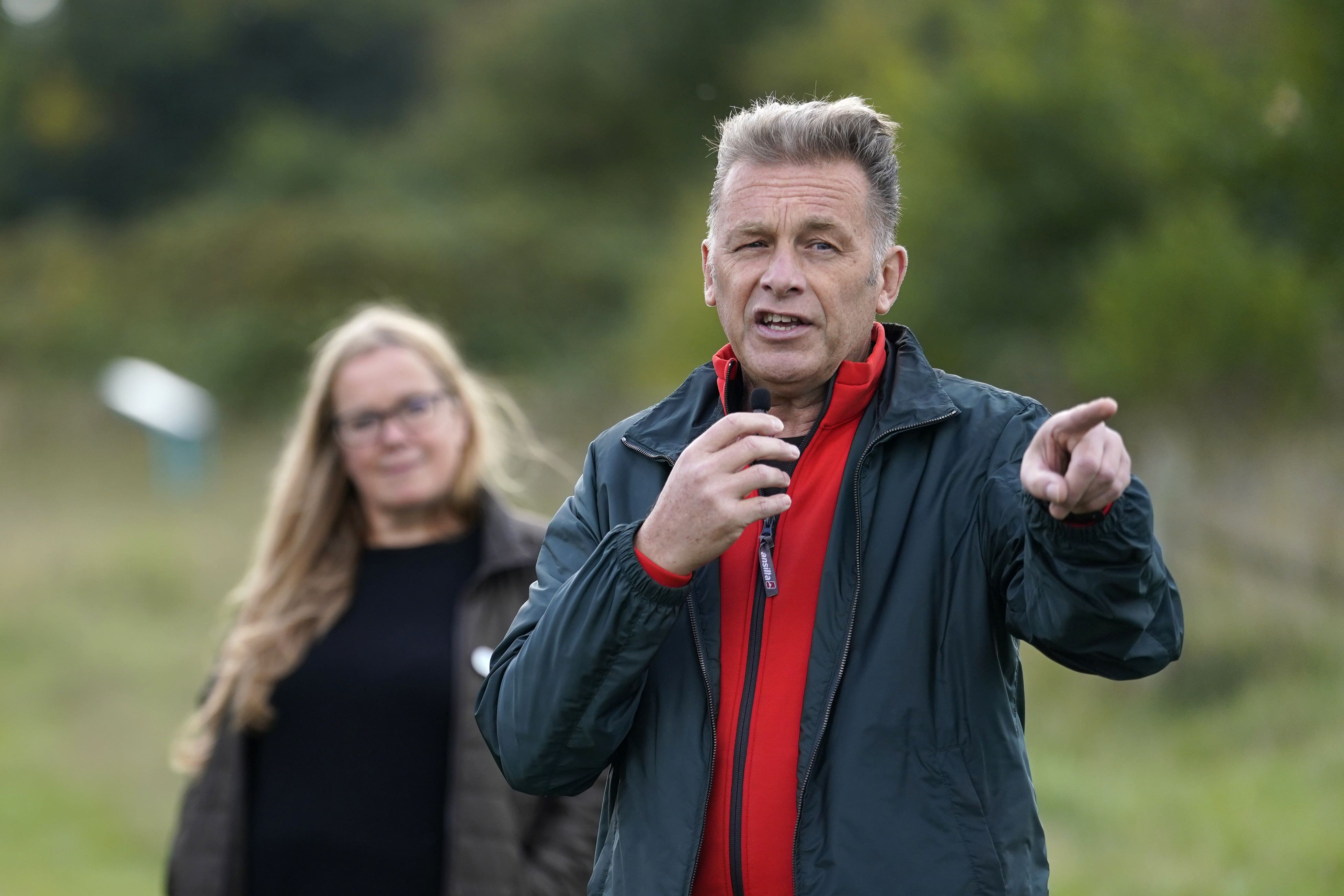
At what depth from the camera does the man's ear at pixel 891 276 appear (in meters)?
2.20

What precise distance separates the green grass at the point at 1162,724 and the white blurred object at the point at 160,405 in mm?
6564

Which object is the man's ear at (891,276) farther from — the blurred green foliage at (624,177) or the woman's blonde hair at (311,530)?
the woman's blonde hair at (311,530)

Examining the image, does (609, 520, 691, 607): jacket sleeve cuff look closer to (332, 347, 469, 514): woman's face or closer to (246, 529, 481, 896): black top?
(246, 529, 481, 896): black top

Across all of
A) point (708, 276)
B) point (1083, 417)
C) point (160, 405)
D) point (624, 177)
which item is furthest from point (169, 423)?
point (624, 177)

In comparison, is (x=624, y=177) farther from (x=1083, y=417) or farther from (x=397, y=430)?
(x=1083, y=417)

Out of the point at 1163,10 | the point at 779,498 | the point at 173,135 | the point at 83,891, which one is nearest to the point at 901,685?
the point at 779,498

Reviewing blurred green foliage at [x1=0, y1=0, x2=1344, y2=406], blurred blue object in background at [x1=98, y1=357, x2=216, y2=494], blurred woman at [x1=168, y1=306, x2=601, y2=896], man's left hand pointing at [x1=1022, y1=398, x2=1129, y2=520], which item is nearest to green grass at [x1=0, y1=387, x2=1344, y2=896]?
blurred green foliage at [x1=0, y1=0, x2=1344, y2=406]

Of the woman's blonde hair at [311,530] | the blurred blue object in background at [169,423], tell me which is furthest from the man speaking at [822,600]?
the blurred blue object in background at [169,423]

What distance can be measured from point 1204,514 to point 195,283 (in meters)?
27.4

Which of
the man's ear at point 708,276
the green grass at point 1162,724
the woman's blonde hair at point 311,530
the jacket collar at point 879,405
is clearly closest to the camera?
the jacket collar at point 879,405

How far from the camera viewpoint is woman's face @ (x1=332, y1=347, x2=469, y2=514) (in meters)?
3.65

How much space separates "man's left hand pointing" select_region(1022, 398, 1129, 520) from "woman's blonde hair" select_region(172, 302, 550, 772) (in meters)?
2.16

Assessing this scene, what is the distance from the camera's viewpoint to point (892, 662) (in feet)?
6.35

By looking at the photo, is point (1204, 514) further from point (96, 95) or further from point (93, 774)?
point (96, 95)
